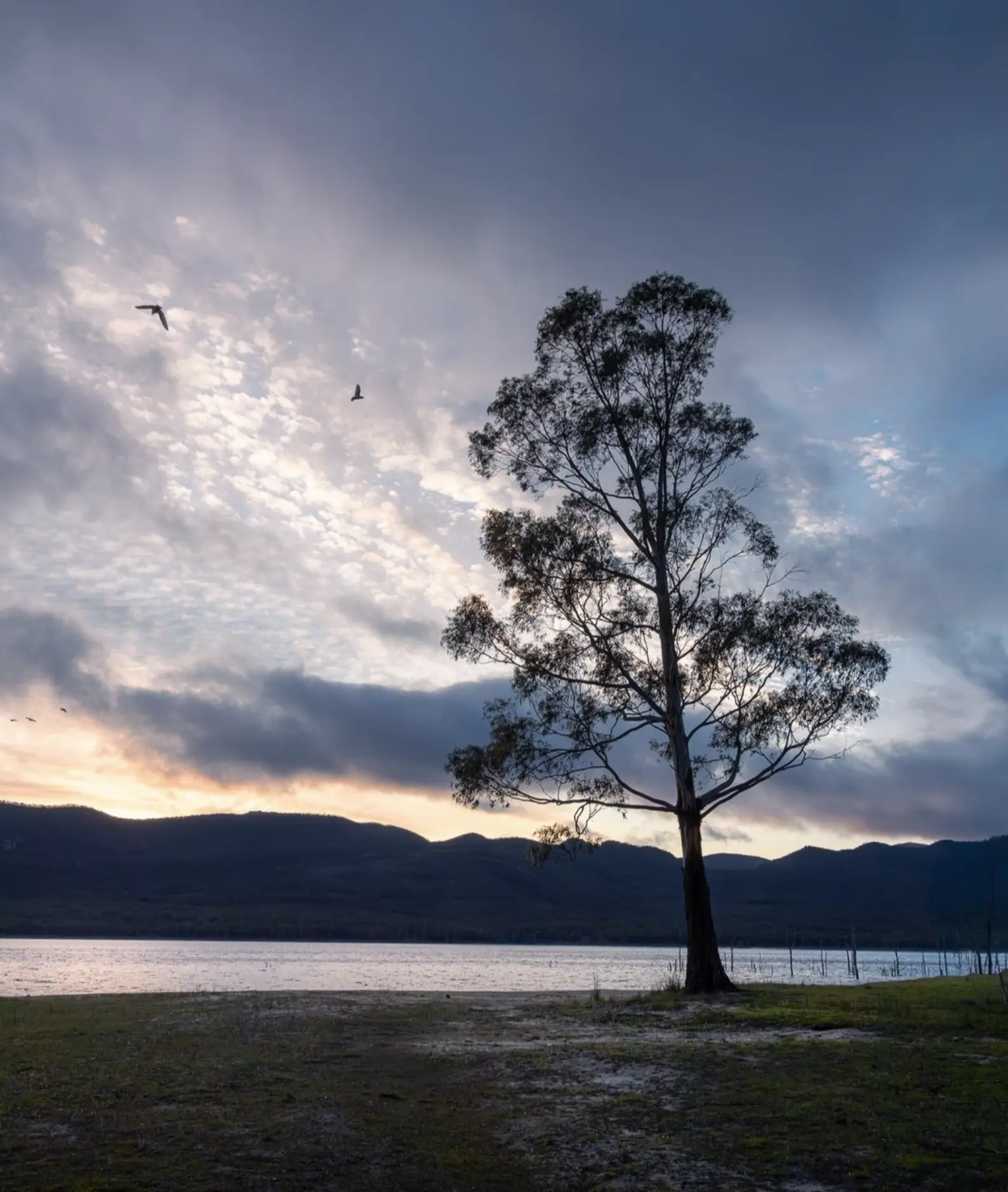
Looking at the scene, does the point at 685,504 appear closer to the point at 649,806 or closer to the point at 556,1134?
the point at 649,806

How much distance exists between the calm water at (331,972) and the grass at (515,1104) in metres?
25.5

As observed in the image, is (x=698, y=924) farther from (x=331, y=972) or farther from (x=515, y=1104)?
(x=331, y=972)

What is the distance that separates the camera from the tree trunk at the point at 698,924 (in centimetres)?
3127

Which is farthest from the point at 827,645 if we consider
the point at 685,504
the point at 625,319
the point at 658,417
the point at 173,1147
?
the point at 173,1147

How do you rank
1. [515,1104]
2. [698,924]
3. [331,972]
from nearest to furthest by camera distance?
[515,1104], [698,924], [331,972]

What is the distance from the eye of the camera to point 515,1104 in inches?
551

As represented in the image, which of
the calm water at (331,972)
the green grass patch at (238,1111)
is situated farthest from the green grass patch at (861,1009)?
the calm water at (331,972)

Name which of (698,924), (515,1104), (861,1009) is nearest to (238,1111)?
(515,1104)

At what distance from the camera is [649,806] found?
34312 millimetres

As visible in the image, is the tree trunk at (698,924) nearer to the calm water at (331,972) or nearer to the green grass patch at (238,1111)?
the green grass patch at (238,1111)

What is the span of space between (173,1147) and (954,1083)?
10.4 metres

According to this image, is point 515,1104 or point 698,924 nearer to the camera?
point 515,1104

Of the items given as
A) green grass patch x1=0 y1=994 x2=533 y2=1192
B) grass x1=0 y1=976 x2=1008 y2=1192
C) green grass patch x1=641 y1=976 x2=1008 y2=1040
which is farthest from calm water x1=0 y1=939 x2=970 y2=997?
grass x1=0 y1=976 x2=1008 y2=1192

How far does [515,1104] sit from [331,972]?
85190 millimetres
